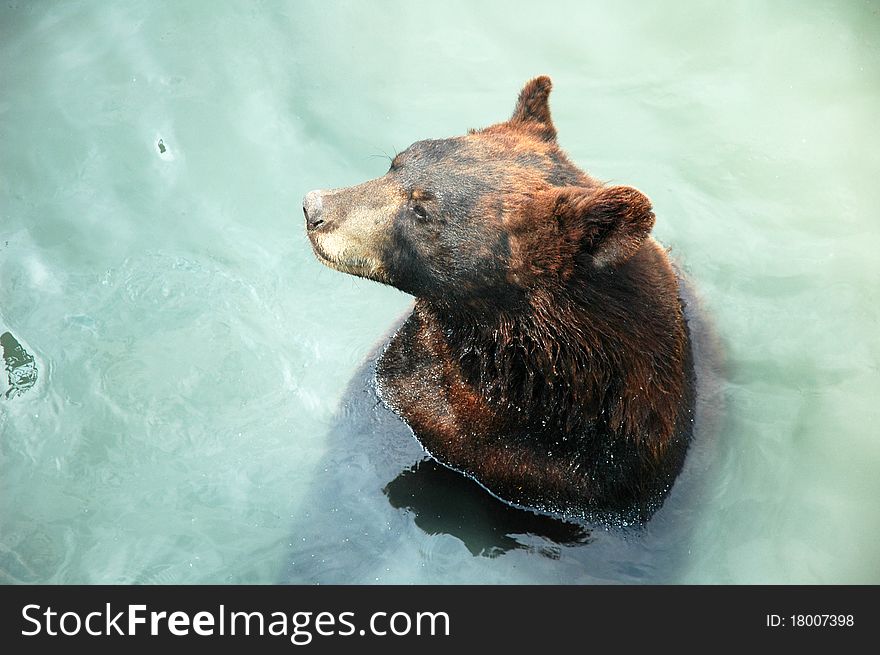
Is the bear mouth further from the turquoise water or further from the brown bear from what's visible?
the turquoise water

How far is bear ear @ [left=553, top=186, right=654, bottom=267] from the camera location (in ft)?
17.7

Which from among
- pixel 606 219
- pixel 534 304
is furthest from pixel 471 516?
pixel 606 219

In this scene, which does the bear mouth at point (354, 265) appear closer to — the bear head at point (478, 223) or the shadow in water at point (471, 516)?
the bear head at point (478, 223)

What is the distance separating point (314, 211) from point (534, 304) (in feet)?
4.98

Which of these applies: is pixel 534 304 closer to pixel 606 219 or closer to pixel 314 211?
pixel 606 219

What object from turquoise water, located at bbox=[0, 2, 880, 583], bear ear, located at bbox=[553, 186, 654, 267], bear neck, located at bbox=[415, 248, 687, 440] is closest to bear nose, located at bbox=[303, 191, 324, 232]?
bear neck, located at bbox=[415, 248, 687, 440]

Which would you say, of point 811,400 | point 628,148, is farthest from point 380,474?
point 628,148

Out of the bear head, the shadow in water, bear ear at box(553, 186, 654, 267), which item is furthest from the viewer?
the shadow in water

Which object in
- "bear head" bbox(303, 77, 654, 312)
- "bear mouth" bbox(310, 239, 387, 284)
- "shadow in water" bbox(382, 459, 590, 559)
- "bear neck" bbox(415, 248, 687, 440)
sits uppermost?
"bear head" bbox(303, 77, 654, 312)

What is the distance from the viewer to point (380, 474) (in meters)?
7.70

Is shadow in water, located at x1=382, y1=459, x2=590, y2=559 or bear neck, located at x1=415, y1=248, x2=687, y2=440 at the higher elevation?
bear neck, located at x1=415, y1=248, x2=687, y2=440

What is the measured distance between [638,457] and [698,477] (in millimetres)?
1056

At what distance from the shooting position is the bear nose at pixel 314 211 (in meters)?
6.39

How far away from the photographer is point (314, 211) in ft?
21.0
